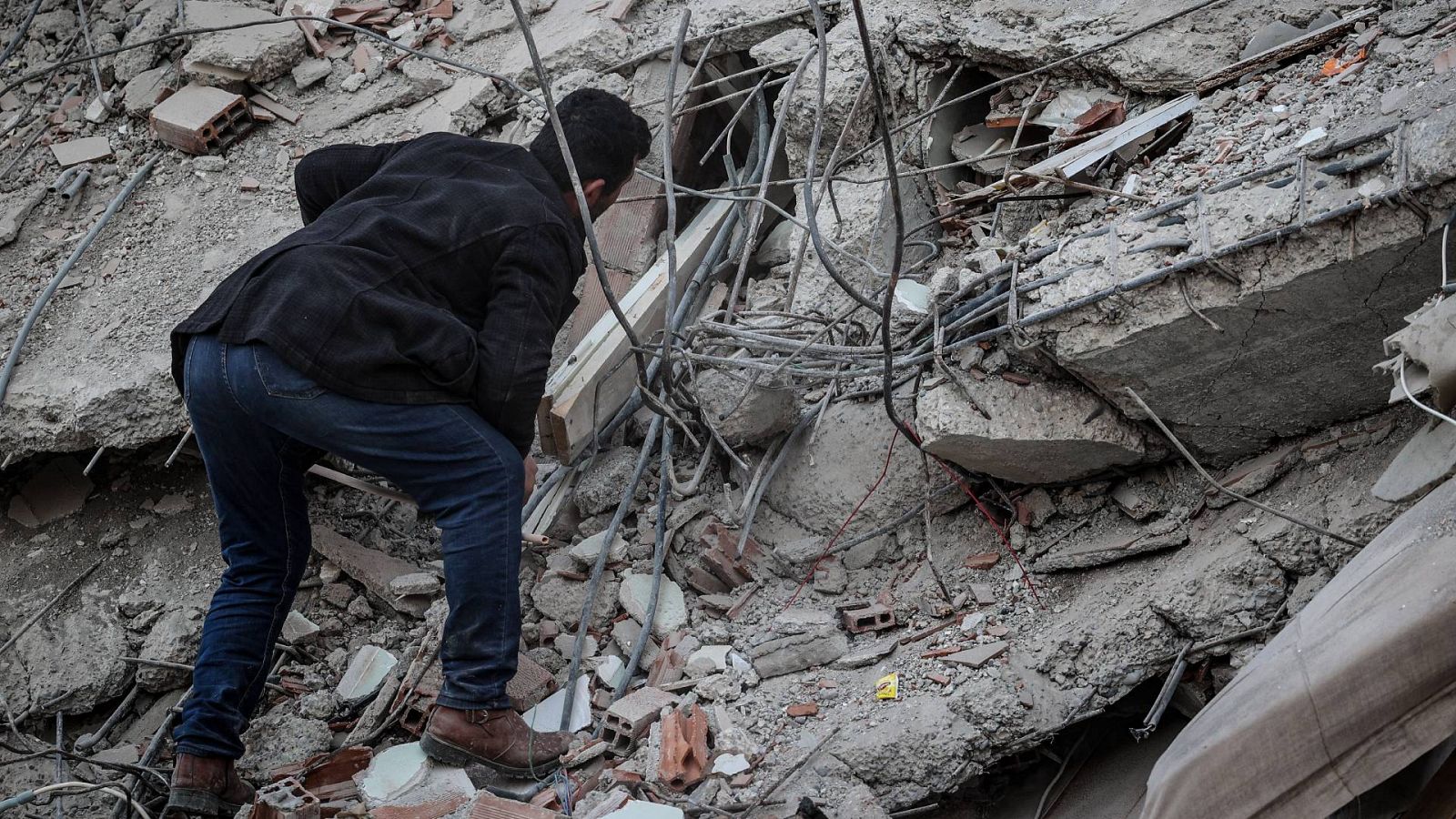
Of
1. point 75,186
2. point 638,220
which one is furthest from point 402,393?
point 75,186

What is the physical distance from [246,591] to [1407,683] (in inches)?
106

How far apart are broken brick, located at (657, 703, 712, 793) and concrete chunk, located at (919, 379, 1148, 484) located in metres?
1.07

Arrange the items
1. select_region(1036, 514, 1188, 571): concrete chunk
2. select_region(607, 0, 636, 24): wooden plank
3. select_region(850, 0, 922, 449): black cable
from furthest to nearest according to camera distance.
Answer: select_region(607, 0, 636, 24): wooden plank → select_region(1036, 514, 1188, 571): concrete chunk → select_region(850, 0, 922, 449): black cable

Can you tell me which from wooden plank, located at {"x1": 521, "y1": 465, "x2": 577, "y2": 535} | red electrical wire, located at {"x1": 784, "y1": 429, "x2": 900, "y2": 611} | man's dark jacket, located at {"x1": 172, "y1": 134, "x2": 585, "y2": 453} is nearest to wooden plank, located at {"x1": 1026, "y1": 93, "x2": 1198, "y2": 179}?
red electrical wire, located at {"x1": 784, "y1": 429, "x2": 900, "y2": 611}

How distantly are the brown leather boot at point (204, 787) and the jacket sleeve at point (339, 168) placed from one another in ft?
5.09

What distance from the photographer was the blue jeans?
2771 millimetres

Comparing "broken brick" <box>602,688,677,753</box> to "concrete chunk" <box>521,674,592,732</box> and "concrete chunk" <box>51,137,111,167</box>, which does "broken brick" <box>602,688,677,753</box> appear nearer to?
"concrete chunk" <box>521,674,592,732</box>

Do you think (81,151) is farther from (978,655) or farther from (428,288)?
(978,655)

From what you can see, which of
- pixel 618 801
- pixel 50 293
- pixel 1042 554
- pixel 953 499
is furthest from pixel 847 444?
pixel 50 293

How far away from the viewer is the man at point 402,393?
275 cm

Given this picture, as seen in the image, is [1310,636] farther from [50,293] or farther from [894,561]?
[50,293]

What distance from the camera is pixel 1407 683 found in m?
2.04

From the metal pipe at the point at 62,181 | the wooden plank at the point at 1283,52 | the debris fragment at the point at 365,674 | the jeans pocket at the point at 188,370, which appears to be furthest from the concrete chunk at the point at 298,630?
the wooden plank at the point at 1283,52

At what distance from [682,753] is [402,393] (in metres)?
1.15
